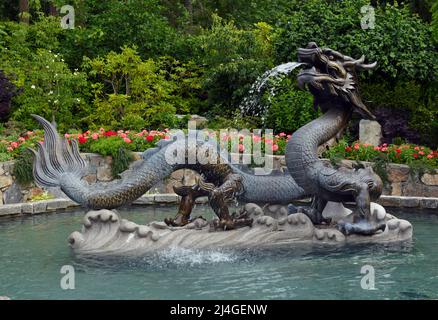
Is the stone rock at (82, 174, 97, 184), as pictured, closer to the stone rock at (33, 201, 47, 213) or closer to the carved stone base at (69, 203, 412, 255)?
the stone rock at (33, 201, 47, 213)

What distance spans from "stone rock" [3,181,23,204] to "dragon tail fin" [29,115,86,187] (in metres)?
3.22

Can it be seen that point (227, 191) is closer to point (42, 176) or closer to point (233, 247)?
point (233, 247)

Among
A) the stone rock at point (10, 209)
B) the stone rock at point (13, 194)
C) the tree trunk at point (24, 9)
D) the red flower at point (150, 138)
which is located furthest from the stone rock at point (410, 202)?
the tree trunk at point (24, 9)

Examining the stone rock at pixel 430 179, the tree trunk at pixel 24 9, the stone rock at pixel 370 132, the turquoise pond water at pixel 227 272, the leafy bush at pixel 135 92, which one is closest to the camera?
the turquoise pond water at pixel 227 272

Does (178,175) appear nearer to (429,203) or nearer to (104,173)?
Answer: (104,173)

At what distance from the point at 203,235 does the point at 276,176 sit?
1256mm

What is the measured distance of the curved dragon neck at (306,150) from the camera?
354 inches

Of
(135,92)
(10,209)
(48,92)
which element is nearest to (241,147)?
(10,209)

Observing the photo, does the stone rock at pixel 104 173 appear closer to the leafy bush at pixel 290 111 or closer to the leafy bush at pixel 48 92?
the leafy bush at pixel 48 92

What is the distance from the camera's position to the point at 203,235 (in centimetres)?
887

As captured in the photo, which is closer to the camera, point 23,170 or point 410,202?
point 410,202

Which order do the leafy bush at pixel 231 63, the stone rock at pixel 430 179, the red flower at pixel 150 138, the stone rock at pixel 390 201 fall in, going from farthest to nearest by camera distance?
the leafy bush at pixel 231 63 < the red flower at pixel 150 138 < the stone rock at pixel 430 179 < the stone rock at pixel 390 201

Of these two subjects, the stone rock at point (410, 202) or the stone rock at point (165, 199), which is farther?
the stone rock at point (165, 199)

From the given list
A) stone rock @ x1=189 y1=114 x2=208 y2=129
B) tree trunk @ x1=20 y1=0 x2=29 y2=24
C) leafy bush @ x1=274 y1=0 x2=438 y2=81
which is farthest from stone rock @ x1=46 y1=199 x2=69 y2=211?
tree trunk @ x1=20 y1=0 x2=29 y2=24
